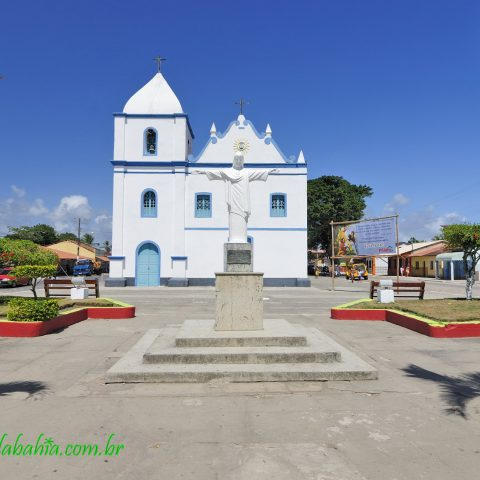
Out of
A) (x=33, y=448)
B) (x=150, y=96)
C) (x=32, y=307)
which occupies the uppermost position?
(x=150, y=96)

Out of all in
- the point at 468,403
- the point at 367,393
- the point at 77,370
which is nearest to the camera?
the point at 468,403

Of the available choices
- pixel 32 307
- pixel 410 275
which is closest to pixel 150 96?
pixel 32 307

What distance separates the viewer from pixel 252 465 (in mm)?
3416

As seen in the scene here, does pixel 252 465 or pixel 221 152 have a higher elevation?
pixel 221 152

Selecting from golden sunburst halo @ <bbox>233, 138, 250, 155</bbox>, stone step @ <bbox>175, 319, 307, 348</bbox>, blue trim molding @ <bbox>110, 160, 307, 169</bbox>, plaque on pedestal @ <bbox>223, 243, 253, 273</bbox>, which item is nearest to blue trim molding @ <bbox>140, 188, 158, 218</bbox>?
blue trim molding @ <bbox>110, 160, 307, 169</bbox>

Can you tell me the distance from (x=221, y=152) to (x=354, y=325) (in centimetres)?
1753

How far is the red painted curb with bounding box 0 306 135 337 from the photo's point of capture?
28.7 feet

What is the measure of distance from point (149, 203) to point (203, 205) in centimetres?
335

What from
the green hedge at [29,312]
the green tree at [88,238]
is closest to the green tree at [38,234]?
the green tree at [88,238]

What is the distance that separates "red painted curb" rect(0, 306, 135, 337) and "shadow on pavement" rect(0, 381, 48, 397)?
3441mm

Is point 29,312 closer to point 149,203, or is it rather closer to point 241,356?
point 241,356

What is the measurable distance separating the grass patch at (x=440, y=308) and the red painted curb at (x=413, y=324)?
242 millimetres

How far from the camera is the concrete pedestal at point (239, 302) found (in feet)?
25.5

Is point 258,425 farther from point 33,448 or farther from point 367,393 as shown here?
point 33,448
